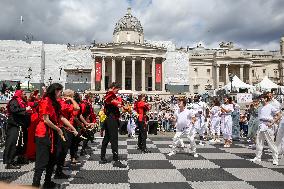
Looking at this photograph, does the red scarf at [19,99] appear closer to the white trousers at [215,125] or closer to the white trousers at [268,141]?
the white trousers at [268,141]

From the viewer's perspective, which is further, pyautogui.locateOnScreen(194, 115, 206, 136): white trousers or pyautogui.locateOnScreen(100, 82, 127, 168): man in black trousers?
pyautogui.locateOnScreen(194, 115, 206, 136): white trousers

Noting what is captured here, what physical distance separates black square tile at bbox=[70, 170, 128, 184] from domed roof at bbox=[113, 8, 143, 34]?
7397 centimetres

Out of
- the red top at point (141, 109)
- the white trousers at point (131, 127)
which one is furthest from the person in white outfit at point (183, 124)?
the white trousers at point (131, 127)

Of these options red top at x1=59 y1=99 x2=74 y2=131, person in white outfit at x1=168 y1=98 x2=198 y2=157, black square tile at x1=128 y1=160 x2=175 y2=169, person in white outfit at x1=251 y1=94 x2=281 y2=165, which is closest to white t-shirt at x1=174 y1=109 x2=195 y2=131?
person in white outfit at x1=168 y1=98 x2=198 y2=157

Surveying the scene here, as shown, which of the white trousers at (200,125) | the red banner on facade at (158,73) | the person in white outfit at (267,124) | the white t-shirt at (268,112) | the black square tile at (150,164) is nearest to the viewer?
the black square tile at (150,164)

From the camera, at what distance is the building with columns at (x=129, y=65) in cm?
7088

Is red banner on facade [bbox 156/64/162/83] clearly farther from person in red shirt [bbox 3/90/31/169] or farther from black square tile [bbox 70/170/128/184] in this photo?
black square tile [bbox 70/170/128/184]

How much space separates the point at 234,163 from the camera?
29.9 feet

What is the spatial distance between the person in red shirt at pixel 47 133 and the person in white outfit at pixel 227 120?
861 cm

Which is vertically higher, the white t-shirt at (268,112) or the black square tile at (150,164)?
the white t-shirt at (268,112)

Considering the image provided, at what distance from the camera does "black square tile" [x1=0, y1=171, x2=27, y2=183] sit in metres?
7.01

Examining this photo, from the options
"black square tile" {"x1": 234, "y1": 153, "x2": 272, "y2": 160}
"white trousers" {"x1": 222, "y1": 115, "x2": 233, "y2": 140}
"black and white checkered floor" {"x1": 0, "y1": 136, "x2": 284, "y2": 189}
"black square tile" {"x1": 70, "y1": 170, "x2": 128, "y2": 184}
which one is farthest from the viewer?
"white trousers" {"x1": 222, "y1": 115, "x2": 233, "y2": 140}

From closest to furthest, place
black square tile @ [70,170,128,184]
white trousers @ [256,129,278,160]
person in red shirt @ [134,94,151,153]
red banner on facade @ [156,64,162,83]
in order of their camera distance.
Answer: black square tile @ [70,170,128,184] < white trousers @ [256,129,278,160] < person in red shirt @ [134,94,151,153] < red banner on facade @ [156,64,162,83]

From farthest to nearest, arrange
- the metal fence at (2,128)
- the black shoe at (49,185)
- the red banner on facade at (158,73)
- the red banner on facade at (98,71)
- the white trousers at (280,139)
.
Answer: the red banner on facade at (158,73) → the red banner on facade at (98,71) → the metal fence at (2,128) → the white trousers at (280,139) → the black shoe at (49,185)
